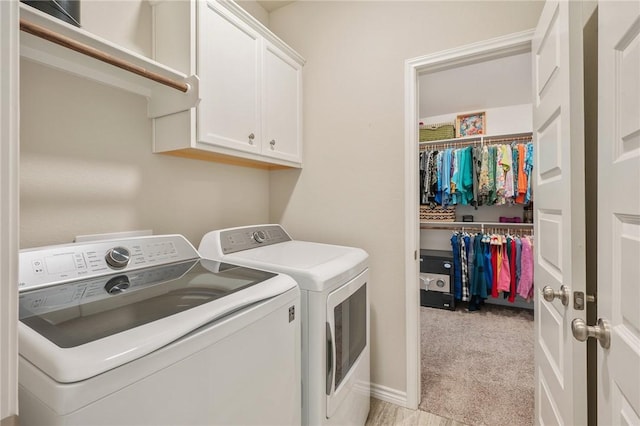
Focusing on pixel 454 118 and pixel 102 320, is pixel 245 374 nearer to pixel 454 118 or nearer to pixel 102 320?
pixel 102 320

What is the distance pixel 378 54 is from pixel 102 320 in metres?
1.94

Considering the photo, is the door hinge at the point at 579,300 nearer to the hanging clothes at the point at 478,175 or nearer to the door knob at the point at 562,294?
the door knob at the point at 562,294

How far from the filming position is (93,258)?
3.49ft

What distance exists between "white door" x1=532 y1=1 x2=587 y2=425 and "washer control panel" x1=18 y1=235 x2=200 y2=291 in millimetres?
1470

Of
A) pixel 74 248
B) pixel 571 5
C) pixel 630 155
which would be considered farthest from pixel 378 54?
pixel 74 248

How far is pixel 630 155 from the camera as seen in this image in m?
0.64

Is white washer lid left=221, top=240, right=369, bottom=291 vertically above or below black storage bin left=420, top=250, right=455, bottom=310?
above

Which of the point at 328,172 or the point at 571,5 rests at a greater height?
the point at 571,5

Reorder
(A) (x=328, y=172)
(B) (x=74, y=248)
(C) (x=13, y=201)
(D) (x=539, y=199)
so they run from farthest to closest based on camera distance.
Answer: (A) (x=328, y=172) < (D) (x=539, y=199) < (B) (x=74, y=248) < (C) (x=13, y=201)

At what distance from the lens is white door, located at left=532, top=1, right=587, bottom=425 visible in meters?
0.89

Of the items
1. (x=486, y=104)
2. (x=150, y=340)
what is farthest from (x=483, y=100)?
(x=150, y=340)

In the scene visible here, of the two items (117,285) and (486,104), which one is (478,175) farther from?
(117,285)

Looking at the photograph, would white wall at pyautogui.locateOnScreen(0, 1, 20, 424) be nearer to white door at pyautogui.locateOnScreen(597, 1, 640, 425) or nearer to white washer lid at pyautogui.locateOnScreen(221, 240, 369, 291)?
white washer lid at pyautogui.locateOnScreen(221, 240, 369, 291)

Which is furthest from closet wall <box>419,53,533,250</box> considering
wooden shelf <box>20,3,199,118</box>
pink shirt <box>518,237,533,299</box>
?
wooden shelf <box>20,3,199,118</box>
